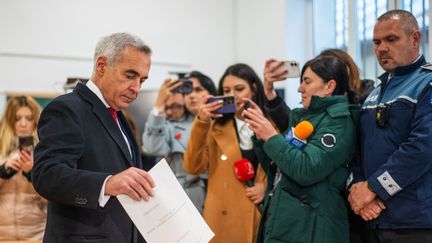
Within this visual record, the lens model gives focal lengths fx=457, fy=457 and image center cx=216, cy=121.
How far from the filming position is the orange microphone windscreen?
6.94ft

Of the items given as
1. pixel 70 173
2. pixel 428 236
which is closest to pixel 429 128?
pixel 428 236

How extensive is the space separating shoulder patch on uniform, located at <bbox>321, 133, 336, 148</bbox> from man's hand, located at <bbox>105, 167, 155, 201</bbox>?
0.96 meters

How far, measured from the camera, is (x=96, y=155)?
146cm

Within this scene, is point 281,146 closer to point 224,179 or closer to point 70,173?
point 224,179

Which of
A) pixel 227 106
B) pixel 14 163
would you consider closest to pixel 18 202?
pixel 14 163

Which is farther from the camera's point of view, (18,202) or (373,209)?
(18,202)

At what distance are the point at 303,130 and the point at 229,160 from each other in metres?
0.58

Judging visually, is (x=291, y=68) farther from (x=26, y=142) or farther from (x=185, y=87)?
(x=26, y=142)

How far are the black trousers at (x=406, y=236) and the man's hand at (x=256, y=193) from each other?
73 centimetres

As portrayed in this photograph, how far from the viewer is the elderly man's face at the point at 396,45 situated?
1975 mm

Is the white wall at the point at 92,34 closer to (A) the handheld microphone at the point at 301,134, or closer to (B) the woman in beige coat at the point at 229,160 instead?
(B) the woman in beige coat at the point at 229,160

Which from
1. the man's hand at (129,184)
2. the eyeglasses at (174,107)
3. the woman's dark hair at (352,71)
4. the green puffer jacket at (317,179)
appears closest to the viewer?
the man's hand at (129,184)

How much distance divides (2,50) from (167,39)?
6.05 feet

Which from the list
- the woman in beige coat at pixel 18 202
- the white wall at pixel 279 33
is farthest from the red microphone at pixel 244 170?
the white wall at pixel 279 33
